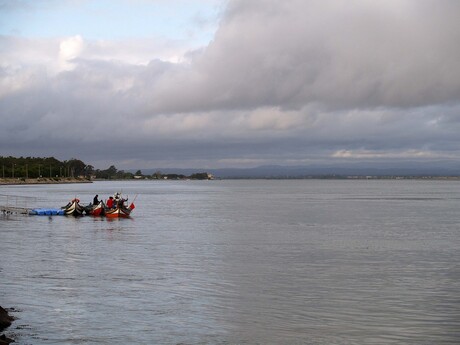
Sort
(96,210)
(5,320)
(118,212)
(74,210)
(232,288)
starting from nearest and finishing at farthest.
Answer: (5,320) → (232,288) → (118,212) → (74,210) → (96,210)

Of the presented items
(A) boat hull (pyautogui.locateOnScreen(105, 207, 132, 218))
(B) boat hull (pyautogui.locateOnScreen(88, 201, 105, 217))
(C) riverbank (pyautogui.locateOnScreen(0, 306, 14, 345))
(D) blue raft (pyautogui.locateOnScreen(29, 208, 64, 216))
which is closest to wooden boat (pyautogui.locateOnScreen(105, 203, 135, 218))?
(A) boat hull (pyautogui.locateOnScreen(105, 207, 132, 218))

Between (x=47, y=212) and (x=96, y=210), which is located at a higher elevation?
(x=96, y=210)

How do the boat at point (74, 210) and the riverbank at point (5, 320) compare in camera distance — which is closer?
the riverbank at point (5, 320)

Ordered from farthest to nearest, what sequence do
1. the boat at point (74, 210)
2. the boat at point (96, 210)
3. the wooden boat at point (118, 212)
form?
the boat at point (96, 210), the boat at point (74, 210), the wooden boat at point (118, 212)

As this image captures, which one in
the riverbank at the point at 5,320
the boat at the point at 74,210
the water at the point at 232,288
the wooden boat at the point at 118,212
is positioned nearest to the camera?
the riverbank at the point at 5,320

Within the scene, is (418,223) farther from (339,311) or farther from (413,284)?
(339,311)

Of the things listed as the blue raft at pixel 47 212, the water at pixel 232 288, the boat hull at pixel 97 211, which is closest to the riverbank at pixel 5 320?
the water at pixel 232 288

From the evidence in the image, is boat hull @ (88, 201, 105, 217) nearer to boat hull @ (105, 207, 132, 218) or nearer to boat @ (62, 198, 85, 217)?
boat @ (62, 198, 85, 217)

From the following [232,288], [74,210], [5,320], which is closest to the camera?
[5,320]

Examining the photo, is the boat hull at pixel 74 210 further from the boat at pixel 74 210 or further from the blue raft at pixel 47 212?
the blue raft at pixel 47 212

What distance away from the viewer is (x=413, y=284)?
2364 cm

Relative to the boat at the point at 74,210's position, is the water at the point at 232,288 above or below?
below

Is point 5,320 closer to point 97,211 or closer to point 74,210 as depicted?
point 74,210

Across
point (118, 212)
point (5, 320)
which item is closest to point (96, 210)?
point (118, 212)
